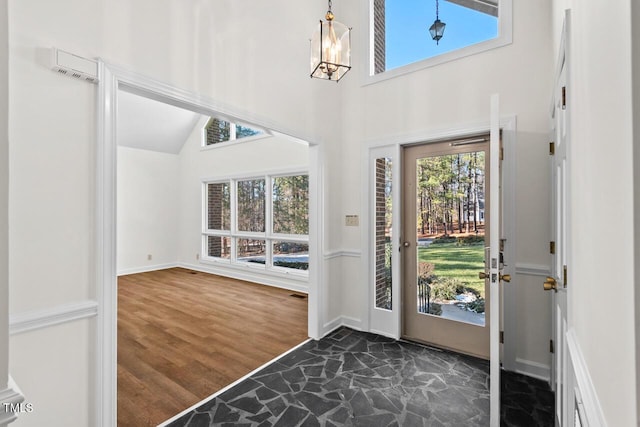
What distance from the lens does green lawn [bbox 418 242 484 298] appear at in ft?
9.57

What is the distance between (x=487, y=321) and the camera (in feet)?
9.30

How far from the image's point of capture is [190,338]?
3.26m

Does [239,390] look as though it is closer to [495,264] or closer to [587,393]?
[495,264]

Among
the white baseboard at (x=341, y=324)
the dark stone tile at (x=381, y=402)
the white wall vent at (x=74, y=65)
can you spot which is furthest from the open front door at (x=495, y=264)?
the white wall vent at (x=74, y=65)

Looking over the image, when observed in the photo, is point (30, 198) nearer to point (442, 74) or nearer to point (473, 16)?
point (442, 74)

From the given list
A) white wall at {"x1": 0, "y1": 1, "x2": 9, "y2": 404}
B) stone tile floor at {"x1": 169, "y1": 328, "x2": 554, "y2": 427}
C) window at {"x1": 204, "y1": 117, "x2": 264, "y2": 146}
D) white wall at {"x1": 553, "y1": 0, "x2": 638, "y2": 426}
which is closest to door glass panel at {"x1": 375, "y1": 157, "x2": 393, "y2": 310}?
stone tile floor at {"x1": 169, "y1": 328, "x2": 554, "y2": 427}

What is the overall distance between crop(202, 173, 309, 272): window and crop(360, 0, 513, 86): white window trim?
226 cm

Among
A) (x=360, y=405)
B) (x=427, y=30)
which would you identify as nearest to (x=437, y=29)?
(x=427, y=30)

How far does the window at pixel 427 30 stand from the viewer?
9.24ft

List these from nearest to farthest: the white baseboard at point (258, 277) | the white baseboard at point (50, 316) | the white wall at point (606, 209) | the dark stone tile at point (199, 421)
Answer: the white wall at point (606, 209) < the white baseboard at point (50, 316) < the dark stone tile at point (199, 421) < the white baseboard at point (258, 277)

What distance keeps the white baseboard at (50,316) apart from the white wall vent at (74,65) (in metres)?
1.19

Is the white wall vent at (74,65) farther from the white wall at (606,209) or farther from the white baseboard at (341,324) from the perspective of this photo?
the white baseboard at (341,324)

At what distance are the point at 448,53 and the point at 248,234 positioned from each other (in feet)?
15.3

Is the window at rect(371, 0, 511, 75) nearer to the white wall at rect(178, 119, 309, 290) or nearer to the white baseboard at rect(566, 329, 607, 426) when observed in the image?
the white wall at rect(178, 119, 309, 290)
